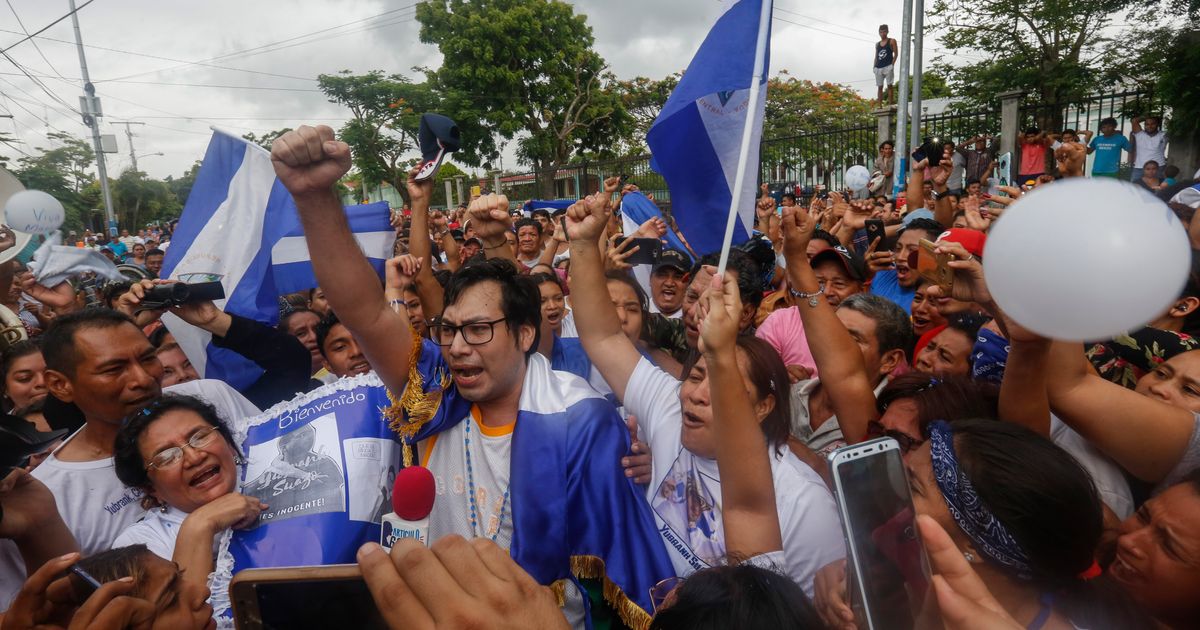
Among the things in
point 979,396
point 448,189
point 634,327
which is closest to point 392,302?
point 634,327

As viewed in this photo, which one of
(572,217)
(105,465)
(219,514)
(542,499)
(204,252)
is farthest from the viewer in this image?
(204,252)

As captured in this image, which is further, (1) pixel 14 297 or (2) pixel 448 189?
(2) pixel 448 189

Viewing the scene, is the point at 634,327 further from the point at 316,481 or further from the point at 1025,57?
the point at 1025,57

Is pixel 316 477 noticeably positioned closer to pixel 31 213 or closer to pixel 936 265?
pixel 936 265

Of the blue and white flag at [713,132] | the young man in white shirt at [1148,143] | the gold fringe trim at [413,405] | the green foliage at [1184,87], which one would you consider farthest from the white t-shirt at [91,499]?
the green foliage at [1184,87]

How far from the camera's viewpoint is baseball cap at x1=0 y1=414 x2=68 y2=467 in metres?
1.57

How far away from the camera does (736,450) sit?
165cm

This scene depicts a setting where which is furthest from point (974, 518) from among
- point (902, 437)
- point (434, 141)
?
point (434, 141)

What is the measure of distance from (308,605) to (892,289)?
4102 mm

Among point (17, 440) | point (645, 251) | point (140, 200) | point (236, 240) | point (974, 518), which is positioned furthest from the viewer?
point (140, 200)

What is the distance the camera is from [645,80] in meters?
28.2

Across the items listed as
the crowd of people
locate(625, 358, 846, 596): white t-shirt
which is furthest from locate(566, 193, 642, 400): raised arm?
locate(625, 358, 846, 596): white t-shirt

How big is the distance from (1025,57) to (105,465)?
60.0ft

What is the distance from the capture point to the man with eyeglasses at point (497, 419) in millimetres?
1934
